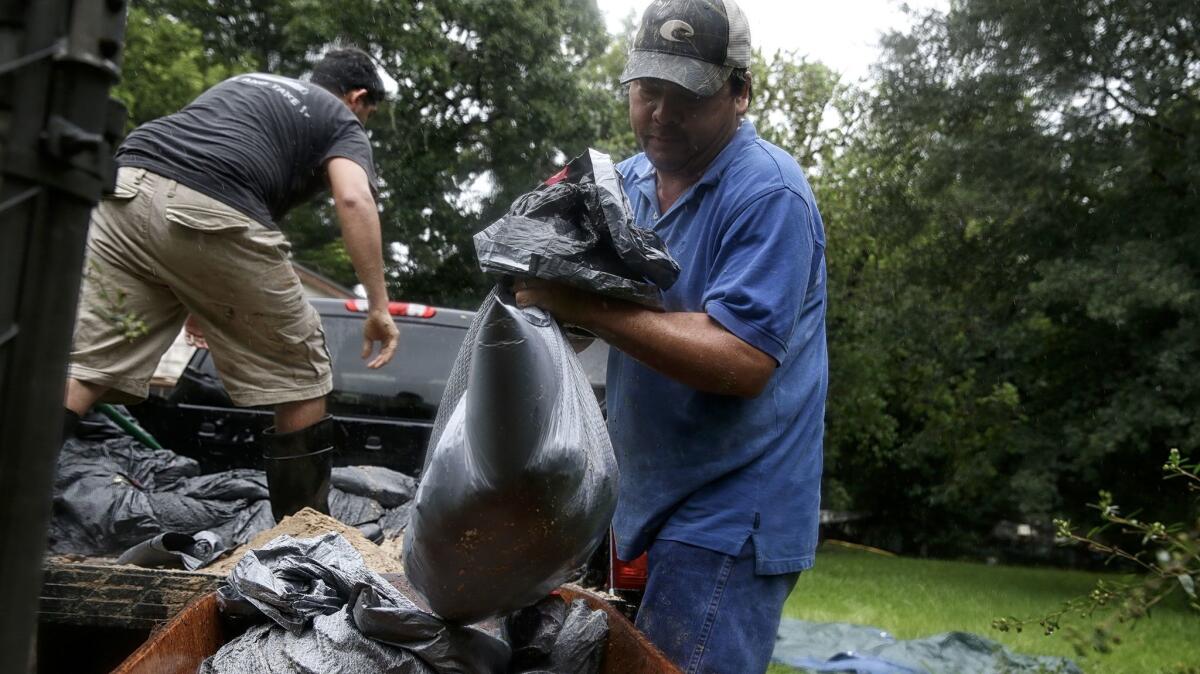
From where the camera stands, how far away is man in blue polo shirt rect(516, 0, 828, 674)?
6.99ft

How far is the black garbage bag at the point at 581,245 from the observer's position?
203 centimetres

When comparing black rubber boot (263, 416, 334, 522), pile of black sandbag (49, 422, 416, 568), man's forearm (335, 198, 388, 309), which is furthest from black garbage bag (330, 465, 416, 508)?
man's forearm (335, 198, 388, 309)

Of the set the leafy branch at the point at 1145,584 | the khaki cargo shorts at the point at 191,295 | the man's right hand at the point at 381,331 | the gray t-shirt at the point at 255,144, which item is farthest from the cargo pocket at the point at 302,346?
the leafy branch at the point at 1145,584

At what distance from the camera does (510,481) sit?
1.83m

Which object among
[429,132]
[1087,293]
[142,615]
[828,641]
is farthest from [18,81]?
[429,132]

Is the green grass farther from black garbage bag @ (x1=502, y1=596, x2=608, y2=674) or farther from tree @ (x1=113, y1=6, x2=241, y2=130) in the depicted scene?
tree @ (x1=113, y1=6, x2=241, y2=130)

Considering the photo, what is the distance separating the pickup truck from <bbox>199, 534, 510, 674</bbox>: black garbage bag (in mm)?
2758

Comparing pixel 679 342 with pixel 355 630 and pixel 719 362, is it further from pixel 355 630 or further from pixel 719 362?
pixel 355 630

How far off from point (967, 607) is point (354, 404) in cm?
789

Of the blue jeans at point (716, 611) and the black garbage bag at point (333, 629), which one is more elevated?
the blue jeans at point (716, 611)

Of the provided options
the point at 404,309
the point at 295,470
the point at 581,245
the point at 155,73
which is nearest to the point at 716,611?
the point at 581,245

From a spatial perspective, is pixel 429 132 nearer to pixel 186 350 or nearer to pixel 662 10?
pixel 186 350

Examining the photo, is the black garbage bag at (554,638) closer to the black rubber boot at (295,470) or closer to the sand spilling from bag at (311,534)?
the sand spilling from bag at (311,534)

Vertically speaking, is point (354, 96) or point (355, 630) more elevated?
point (354, 96)
